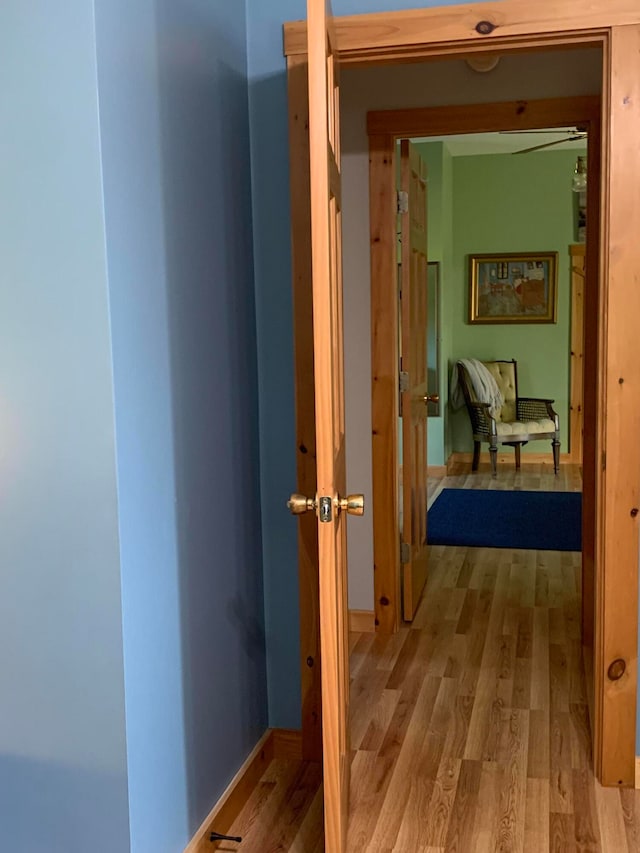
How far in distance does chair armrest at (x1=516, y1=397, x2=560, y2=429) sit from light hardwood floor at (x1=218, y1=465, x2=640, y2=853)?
3.65 m

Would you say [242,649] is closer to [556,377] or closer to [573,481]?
[573,481]

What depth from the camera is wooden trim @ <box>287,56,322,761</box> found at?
2506mm

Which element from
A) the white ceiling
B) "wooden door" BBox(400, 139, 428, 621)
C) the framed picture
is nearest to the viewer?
"wooden door" BBox(400, 139, 428, 621)

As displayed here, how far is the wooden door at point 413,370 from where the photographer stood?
12.6 feet

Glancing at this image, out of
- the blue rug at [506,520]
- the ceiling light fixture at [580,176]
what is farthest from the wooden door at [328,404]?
the ceiling light fixture at [580,176]

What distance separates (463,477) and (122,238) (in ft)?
19.6

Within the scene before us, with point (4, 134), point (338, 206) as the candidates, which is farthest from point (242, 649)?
point (4, 134)

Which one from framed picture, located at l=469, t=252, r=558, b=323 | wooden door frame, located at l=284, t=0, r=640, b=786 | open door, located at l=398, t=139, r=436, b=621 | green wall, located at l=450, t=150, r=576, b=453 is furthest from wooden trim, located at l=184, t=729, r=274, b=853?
framed picture, located at l=469, t=252, r=558, b=323

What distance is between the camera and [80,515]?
1.78 m

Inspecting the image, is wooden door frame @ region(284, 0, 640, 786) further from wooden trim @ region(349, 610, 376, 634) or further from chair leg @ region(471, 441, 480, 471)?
chair leg @ region(471, 441, 480, 471)

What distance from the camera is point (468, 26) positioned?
92.8 inches

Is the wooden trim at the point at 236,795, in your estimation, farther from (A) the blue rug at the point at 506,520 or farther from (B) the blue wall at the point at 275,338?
(A) the blue rug at the point at 506,520

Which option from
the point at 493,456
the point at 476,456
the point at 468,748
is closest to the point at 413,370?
the point at 468,748

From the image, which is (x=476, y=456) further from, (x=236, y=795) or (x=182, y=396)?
(x=182, y=396)
